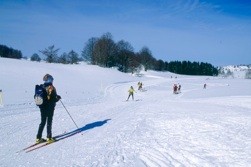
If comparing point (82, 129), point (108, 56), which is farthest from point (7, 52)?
point (82, 129)

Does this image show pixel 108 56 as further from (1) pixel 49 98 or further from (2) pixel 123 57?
(1) pixel 49 98

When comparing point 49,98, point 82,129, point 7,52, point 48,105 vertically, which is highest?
point 7,52

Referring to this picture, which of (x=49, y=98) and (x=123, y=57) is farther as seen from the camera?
(x=123, y=57)

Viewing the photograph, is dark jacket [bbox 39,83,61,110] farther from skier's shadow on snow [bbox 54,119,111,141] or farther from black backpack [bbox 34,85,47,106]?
skier's shadow on snow [bbox 54,119,111,141]

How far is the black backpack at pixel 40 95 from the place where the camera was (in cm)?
1052

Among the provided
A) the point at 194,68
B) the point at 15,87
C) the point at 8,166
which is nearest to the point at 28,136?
the point at 8,166

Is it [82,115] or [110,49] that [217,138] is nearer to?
[82,115]

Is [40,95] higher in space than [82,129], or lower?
higher

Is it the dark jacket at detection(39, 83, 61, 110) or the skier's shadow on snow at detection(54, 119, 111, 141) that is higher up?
the dark jacket at detection(39, 83, 61, 110)

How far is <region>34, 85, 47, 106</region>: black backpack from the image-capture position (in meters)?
10.5

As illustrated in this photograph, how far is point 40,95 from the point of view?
1056 cm

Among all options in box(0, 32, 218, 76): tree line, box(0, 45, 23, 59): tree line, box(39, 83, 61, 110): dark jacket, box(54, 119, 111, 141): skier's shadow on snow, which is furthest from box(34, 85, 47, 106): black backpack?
box(0, 45, 23, 59): tree line

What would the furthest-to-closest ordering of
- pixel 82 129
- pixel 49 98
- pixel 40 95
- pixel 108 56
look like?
pixel 108 56 < pixel 82 129 < pixel 49 98 < pixel 40 95

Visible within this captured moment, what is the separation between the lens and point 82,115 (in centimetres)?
1795
